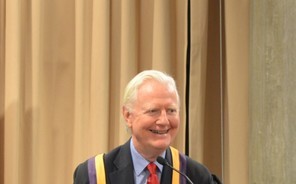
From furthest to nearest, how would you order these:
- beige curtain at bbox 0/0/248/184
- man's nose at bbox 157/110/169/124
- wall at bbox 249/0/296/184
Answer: beige curtain at bbox 0/0/248/184
wall at bbox 249/0/296/184
man's nose at bbox 157/110/169/124

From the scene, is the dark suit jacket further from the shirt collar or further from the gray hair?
the gray hair

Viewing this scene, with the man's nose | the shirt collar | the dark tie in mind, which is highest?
the man's nose

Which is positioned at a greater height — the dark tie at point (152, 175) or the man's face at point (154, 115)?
the man's face at point (154, 115)

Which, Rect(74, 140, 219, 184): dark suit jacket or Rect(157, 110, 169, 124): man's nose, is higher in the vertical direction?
Rect(157, 110, 169, 124): man's nose

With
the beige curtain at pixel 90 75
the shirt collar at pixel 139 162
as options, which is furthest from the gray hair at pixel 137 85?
the beige curtain at pixel 90 75

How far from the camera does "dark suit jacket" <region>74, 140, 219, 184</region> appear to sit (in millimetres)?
1757

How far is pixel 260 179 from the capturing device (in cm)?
243

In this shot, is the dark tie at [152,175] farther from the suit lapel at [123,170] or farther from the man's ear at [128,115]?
the man's ear at [128,115]

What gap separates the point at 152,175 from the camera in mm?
1764

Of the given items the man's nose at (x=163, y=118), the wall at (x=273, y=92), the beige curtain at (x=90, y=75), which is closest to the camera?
the man's nose at (x=163, y=118)

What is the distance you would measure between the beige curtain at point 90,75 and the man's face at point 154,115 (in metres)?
1.04

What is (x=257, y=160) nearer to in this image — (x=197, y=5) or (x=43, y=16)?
(x=197, y=5)

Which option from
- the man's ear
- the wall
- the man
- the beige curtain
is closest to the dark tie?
the man

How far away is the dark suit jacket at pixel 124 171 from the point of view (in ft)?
5.76
